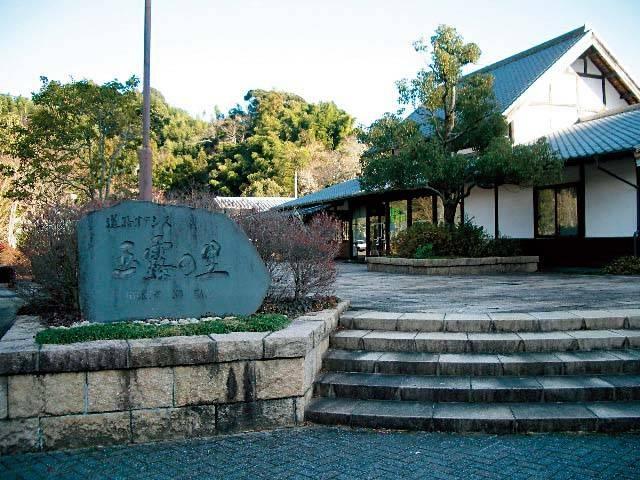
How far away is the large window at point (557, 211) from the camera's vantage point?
14.5 metres

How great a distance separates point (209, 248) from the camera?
205 inches

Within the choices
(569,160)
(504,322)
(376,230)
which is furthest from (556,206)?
(504,322)

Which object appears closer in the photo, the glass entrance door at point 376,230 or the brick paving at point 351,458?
the brick paving at point 351,458

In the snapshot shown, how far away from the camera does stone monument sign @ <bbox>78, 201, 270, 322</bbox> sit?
16.3ft

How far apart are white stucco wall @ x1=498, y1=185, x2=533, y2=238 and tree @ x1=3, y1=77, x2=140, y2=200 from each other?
13.3 m

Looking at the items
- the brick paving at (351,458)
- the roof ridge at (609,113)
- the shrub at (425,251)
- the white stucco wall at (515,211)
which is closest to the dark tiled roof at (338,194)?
the white stucco wall at (515,211)

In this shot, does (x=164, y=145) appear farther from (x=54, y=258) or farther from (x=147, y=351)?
(x=147, y=351)

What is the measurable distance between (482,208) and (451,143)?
4090 millimetres

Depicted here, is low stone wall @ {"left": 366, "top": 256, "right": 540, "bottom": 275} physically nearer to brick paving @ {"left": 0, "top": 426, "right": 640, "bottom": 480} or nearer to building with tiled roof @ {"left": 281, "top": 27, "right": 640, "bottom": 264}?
building with tiled roof @ {"left": 281, "top": 27, "right": 640, "bottom": 264}

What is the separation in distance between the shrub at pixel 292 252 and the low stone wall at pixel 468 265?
7432mm

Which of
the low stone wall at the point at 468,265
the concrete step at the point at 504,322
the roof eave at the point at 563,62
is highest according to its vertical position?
the roof eave at the point at 563,62

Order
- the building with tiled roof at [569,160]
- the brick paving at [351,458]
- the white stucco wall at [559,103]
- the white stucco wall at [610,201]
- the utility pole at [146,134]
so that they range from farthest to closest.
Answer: the white stucco wall at [559,103] < the building with tiled roof at [569,160] < the white stucco wall at [610,201] < the utility pole at [146,134] < the brick paving at [351,458]

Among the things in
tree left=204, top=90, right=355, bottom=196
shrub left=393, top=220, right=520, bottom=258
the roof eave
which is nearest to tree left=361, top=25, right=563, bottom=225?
shrub left=393, top=220, right=520, bottom=258

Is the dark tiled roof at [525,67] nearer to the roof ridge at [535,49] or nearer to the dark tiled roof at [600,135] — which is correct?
the roof ridge at [535,49]
